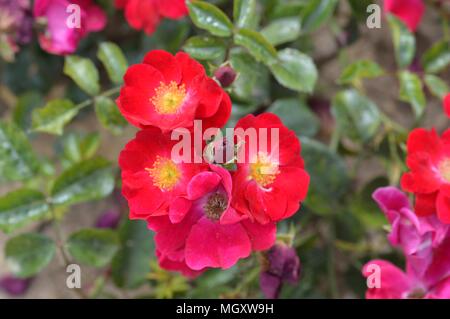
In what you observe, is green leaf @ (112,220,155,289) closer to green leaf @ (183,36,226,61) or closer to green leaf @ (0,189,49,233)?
green leaf @ (0,189,49,233)

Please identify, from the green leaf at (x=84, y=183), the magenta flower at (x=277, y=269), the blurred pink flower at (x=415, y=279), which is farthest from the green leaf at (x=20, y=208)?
the blurred pink flower at (x=415, y=279)

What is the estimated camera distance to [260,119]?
83 cm

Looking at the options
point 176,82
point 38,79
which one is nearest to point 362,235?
point 176,82

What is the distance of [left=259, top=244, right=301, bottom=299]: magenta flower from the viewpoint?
0.93 meters

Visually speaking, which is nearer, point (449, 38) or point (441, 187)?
point (441, 187)

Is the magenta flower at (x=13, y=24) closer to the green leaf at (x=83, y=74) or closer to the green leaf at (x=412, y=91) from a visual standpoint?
the green leaf at (x=83, y=74)

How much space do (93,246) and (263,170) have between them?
416 millimetres

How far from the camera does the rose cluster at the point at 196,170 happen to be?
0.81 meters

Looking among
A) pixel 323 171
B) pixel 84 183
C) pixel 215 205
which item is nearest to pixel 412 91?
pixel 323 171

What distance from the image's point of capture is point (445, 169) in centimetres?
89

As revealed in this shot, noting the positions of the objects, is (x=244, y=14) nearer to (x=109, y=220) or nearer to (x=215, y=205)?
(x=215, y=205)

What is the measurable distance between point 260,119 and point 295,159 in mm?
80
